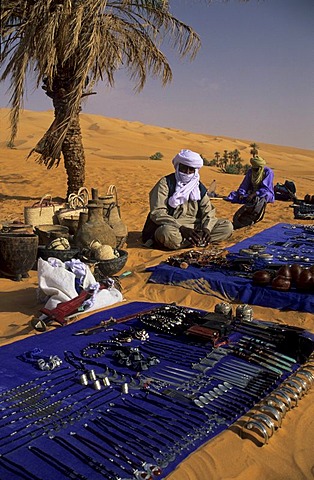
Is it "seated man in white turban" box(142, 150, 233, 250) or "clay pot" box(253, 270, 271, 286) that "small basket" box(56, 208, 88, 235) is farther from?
"clay pot" box(253, 270, 271, 286)

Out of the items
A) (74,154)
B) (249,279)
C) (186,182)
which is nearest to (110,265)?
(249,279)

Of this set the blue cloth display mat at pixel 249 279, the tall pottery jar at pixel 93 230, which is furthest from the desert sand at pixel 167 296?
the tall pottery jar at pixel 93 230

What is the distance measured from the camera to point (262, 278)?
5348 millimetres

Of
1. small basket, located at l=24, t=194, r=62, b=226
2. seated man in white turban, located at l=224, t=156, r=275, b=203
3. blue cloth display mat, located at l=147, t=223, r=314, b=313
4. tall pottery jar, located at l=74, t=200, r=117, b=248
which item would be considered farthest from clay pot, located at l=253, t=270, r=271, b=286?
seated man in white turban, located at l=224, t=156, r=275, b=203

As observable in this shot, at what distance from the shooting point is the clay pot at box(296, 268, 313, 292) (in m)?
5.12

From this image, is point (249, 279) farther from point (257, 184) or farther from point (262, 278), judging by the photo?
point (257, 184)

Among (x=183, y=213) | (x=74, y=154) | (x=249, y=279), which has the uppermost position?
(x=74, y=154)

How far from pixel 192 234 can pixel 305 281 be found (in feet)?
8.41

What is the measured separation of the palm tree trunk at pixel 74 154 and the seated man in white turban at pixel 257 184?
3692 millimetres

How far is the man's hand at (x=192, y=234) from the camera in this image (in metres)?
7.45

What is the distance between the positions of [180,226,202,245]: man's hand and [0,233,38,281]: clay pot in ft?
7.51

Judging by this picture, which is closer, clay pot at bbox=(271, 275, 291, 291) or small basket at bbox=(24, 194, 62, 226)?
clay pot at bbox=(271, 275, 291, 291)

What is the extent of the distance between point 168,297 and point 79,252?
4.27 feet

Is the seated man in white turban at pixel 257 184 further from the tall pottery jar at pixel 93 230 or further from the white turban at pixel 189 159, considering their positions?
the tall pottery jar at pixel 93 230
